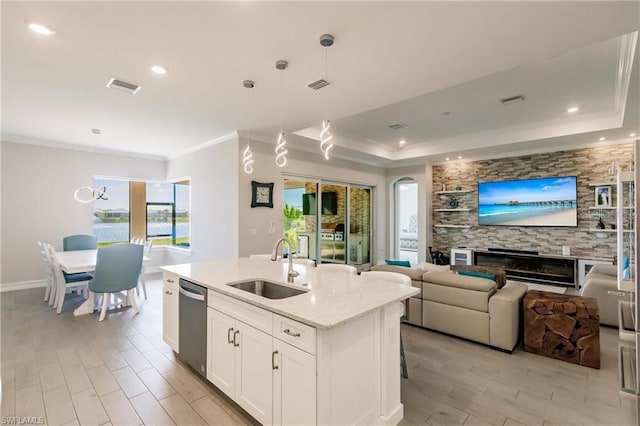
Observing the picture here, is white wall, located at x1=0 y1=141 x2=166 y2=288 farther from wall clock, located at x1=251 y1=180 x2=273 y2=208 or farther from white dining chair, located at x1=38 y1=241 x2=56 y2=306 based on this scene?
wall clock, located at x1=251 y1=180 x2=273 y2=208

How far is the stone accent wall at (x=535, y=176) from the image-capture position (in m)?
5.63

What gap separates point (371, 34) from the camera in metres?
2.39

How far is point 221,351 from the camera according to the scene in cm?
232

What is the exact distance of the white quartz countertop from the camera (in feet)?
5.74

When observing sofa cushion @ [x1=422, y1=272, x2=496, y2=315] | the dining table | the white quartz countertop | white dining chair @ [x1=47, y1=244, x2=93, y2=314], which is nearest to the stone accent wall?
sofa cushion @ [x1=422, y1=272, x2=496, y2=315]

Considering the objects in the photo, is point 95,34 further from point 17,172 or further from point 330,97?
point 17,172

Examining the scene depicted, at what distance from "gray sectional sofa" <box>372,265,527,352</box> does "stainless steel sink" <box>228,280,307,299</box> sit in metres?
1.97

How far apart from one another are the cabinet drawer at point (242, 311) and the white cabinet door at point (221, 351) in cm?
6

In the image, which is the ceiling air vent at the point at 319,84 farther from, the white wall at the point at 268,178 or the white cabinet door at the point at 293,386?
the white cabinet door at the point at 293,386

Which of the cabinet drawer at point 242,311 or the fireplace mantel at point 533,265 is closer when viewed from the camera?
the cabinet drawer at point 242,311

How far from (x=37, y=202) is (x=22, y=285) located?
1615 millimetres

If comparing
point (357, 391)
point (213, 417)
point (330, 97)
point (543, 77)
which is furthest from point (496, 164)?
point (213, 417)

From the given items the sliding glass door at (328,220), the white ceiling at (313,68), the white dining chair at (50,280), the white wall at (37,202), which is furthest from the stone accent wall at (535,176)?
the white wall at (37,202)

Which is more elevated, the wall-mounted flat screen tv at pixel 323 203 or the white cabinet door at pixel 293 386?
the wall-mounted flat screen tv at pixel 323 203
